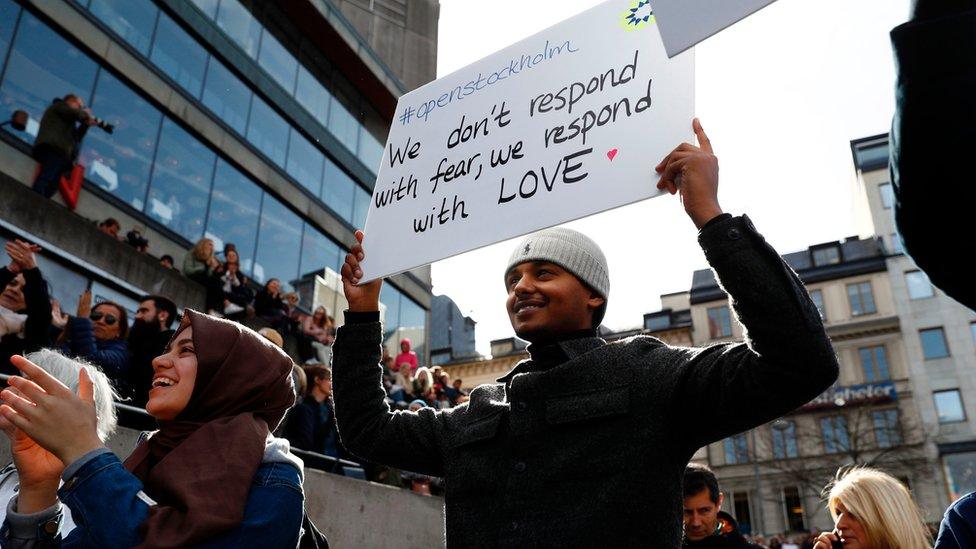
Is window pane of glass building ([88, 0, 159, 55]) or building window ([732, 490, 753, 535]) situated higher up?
window pane of glass building ([88, 0, 159, 55])

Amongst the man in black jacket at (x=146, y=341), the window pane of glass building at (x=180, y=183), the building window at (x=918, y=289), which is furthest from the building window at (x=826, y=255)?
the man in black jacket at (x=146, y=341)

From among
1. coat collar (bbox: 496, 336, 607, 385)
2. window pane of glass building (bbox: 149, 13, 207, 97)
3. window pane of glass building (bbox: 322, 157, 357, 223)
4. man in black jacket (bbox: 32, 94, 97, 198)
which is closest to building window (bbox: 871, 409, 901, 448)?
window pane of glass building (bbox: 322, 157, 357, 223)

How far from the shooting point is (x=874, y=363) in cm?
4194

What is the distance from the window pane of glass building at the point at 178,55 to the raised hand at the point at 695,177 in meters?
14.7

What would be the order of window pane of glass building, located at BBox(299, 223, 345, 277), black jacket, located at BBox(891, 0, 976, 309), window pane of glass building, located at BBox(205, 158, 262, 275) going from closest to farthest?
black jacket, located at BBox(891, 0, 976, 309)
window pane of glass building, located at BBox(205, 158, 262, 275)
window pane of glass building, located at BBox(299, 223, 345, 277)

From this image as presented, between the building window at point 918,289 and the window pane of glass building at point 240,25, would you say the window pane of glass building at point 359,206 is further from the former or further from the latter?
the building window at point 918,289

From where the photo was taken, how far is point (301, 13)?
19.4 metres

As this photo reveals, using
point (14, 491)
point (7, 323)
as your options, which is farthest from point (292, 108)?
point (14, 491)

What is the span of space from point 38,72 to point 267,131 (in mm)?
6360

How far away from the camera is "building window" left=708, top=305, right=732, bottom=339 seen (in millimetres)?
46188

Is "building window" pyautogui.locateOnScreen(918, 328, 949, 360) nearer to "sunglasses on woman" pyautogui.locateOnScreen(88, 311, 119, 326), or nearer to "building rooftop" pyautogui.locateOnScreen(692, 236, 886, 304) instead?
"building rooftop" pyautogui.locateOnScreen(692, 236, 886, 304)

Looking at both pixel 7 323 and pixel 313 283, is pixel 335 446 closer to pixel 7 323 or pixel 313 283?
pixel 7 323

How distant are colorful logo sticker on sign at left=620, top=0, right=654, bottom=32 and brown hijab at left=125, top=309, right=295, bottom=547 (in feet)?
5.48

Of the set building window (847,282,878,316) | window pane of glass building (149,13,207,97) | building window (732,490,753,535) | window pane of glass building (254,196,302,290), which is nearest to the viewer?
window pane of glass building (149,13,207,97)
